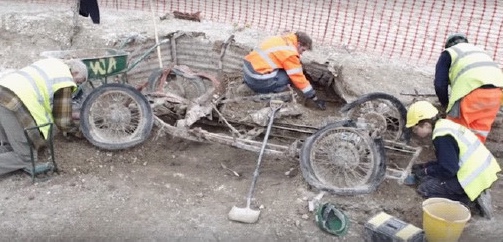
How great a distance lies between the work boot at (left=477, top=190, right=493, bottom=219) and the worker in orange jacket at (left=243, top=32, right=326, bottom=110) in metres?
2.76

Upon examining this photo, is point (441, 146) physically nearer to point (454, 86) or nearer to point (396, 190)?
point (396, 190)

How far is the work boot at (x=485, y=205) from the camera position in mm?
6367

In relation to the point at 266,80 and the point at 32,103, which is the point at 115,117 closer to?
the point at 32,103

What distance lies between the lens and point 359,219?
627 cm

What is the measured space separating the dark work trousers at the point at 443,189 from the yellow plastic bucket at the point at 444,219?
0.43 m

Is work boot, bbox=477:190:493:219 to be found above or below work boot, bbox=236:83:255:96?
below

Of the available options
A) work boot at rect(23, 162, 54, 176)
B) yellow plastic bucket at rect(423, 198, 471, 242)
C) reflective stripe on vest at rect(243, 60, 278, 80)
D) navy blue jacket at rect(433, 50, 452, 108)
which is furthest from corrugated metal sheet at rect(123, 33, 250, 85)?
yellow plastic bucket at rect(423, 198, 471, 242)

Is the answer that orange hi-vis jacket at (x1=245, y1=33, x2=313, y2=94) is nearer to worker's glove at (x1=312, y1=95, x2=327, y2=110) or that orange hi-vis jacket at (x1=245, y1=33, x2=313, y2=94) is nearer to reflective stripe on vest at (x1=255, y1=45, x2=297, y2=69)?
reflective stripe on vest at (x1=255, y1=45, x2=297, y2=69)

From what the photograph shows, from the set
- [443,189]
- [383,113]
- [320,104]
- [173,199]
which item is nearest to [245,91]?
[320,104]

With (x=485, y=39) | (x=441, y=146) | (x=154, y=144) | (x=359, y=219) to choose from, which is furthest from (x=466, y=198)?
(x=485, y=39)

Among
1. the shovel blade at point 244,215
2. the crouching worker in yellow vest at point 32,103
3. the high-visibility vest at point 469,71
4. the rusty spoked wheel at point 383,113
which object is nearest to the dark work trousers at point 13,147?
the crouching worker in yellow vest at point 32,103

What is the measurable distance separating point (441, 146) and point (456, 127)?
0.82 ft

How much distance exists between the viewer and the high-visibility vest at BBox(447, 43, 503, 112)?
7027mm

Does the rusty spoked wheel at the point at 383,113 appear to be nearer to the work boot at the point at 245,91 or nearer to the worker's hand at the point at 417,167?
the worker's hand at the point at 417,167
